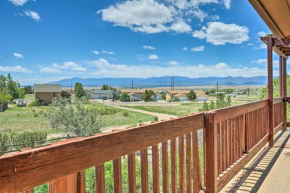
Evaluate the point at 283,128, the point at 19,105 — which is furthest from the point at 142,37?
the point at 283,128

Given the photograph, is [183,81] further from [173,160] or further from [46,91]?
[173,160]

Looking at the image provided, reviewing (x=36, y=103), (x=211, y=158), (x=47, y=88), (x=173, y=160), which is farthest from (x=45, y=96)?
(x=173, y=160)

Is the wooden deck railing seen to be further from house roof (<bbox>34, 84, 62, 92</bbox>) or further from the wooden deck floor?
house roof (<bbox>34, 84, 62, 92</bbox>)

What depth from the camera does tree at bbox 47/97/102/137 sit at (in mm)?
17281

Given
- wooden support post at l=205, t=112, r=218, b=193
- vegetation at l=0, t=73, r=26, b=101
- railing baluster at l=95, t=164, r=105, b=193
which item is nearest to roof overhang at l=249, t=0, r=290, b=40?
wooden support post at l=205, t=112, r=218, b=193

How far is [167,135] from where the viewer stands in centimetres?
151

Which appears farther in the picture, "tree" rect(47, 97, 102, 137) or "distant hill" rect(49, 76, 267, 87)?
"distant hill" rect(49, 76, 267, 87)

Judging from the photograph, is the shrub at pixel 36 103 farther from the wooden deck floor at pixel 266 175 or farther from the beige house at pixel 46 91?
the wooden deck floor at pixel 266 175

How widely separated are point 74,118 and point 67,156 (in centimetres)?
1772

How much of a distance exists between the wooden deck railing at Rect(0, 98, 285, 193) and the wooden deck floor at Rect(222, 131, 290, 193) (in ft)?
0.39

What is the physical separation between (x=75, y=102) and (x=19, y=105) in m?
16.0

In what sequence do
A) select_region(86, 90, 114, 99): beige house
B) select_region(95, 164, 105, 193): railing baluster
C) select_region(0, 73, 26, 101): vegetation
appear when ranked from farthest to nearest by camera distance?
1. select_region(86, 90, 114, 99): beige house
2. select_region(0, 73, 26, 101): vegetation
3. select_region(95, 164, 105, 193): railing baluster

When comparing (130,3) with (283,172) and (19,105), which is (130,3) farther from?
(283,172)

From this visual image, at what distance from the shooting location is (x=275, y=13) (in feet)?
8.30
